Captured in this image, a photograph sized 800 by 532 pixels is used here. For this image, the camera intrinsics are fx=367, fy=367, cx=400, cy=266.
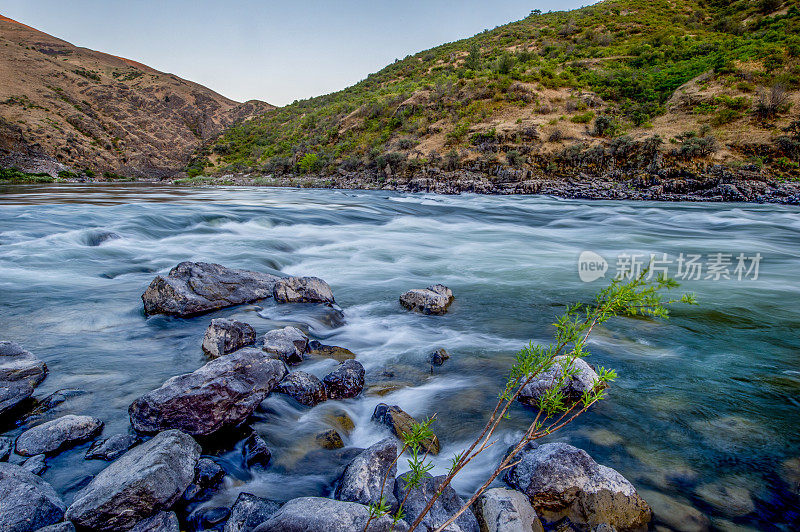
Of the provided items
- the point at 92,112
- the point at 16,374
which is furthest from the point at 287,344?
the point at 92,112

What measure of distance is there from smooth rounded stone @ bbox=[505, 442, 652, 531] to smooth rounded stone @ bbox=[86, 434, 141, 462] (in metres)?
2.56

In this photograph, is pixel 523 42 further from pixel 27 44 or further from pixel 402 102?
pixel 27 44

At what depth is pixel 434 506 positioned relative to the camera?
2.06m

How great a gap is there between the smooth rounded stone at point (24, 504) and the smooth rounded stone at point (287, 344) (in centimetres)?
183

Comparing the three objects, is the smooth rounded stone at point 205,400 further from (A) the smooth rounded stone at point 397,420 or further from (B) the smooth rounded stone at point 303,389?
(A) the smooth rounded stone at point 397,420

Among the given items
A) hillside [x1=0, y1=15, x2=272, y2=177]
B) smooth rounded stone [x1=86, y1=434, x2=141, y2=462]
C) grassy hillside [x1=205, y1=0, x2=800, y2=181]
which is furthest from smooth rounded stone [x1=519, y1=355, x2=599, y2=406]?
hillside [x1=0, y1=15, x2=272, y2=177]

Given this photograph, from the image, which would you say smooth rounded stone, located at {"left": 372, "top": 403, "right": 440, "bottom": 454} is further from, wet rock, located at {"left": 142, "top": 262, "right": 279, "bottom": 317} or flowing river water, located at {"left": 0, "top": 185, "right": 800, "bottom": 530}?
wet rock, located at {"left": 142, "top": 262, "right": 279, "bottom": 317}

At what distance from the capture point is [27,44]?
7488 centimetres

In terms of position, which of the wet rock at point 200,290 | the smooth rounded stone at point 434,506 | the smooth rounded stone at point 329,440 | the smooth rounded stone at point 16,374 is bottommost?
the smooth rounded stone at point 329,440

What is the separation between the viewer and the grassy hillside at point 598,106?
22.1m

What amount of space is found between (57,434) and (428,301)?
4.06 m

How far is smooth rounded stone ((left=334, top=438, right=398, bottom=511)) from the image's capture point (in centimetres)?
210

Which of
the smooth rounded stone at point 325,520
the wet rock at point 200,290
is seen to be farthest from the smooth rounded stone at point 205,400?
the wet rock at point 200,290

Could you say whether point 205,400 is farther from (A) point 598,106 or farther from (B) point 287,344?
(A) point 598,106
